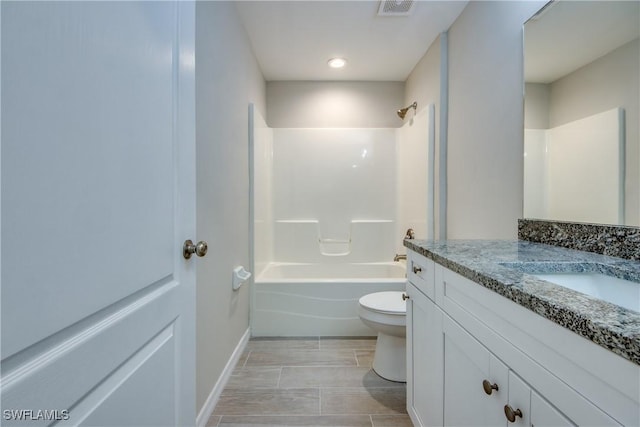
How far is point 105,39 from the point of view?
58cm

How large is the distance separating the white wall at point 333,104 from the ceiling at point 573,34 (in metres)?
1.96

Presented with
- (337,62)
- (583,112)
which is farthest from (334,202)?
(583,112)

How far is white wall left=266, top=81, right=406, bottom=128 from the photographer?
3.30m

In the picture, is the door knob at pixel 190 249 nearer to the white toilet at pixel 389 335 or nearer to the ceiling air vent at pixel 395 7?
the white toilet at pixel 389 335

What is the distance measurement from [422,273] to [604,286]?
56cm

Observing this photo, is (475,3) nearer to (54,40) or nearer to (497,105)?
(497,105)

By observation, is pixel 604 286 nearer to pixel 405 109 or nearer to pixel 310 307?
pixel 310 307

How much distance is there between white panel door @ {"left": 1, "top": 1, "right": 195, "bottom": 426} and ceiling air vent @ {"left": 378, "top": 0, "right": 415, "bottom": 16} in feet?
5.24

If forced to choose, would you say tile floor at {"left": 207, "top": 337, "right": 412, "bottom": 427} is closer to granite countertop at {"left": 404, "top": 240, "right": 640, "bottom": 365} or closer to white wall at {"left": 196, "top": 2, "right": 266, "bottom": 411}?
white wall at {"left": 196, "top": 2, "right": 266, "bottom": 411}

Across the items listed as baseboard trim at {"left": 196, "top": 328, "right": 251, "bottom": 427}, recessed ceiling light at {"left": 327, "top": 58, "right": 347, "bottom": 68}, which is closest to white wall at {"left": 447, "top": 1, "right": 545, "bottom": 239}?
recessed ceiling light at {"left": 327, "top": 58, "right": 347, "bottom": 68}

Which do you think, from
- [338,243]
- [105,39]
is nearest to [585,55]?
[105,39]

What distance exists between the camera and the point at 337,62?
112 inches

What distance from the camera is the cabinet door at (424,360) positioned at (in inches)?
43.8

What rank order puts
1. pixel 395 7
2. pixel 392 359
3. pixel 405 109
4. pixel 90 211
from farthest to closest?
1. pixel 405 109
2. pixel 395 7
3. pixel 392 359
4. pixel 90 211
